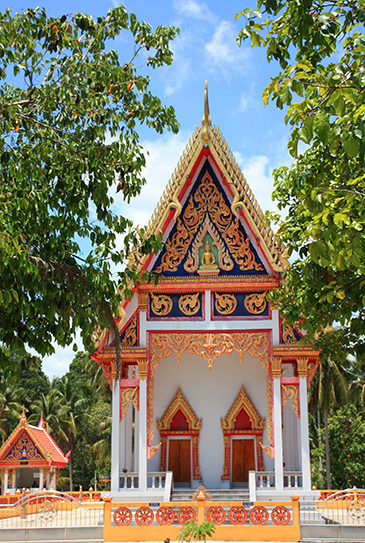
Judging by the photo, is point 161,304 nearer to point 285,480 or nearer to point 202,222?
point 202,222

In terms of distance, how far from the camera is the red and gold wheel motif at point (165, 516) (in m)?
11.6

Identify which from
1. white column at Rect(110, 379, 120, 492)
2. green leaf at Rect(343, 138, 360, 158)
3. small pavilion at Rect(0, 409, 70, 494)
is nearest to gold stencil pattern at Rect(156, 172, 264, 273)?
white column at Rect(110, 379, 120, 492)

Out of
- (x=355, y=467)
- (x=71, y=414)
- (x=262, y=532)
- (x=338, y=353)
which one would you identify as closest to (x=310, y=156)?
(x=338, y=353)

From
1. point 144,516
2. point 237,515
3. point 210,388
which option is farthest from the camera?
point 210,388

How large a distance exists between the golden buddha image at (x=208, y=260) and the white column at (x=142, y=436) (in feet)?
8.64

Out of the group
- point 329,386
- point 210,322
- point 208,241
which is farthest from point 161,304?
point 329,386

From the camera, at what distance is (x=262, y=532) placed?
11414 millimetres

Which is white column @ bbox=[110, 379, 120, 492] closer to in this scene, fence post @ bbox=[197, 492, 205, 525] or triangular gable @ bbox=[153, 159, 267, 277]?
fence post @ bbox=[197, 492, 205, 525]

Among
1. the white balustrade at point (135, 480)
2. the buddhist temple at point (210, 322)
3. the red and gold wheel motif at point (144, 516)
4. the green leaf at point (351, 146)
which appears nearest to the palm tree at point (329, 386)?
the buddhist temple at point (210, 322)

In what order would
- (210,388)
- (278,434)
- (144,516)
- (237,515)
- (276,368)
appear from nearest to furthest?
(237,515), (144,516), (278,434), (276,368), (210,388)

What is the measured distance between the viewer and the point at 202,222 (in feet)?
47.5

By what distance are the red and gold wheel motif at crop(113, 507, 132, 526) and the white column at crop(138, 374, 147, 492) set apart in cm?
140

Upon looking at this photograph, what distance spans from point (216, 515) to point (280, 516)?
3.62ft

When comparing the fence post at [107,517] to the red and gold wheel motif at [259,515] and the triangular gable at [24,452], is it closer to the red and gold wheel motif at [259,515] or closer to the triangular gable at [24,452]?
the red and gold wheel motif at [259,515]
